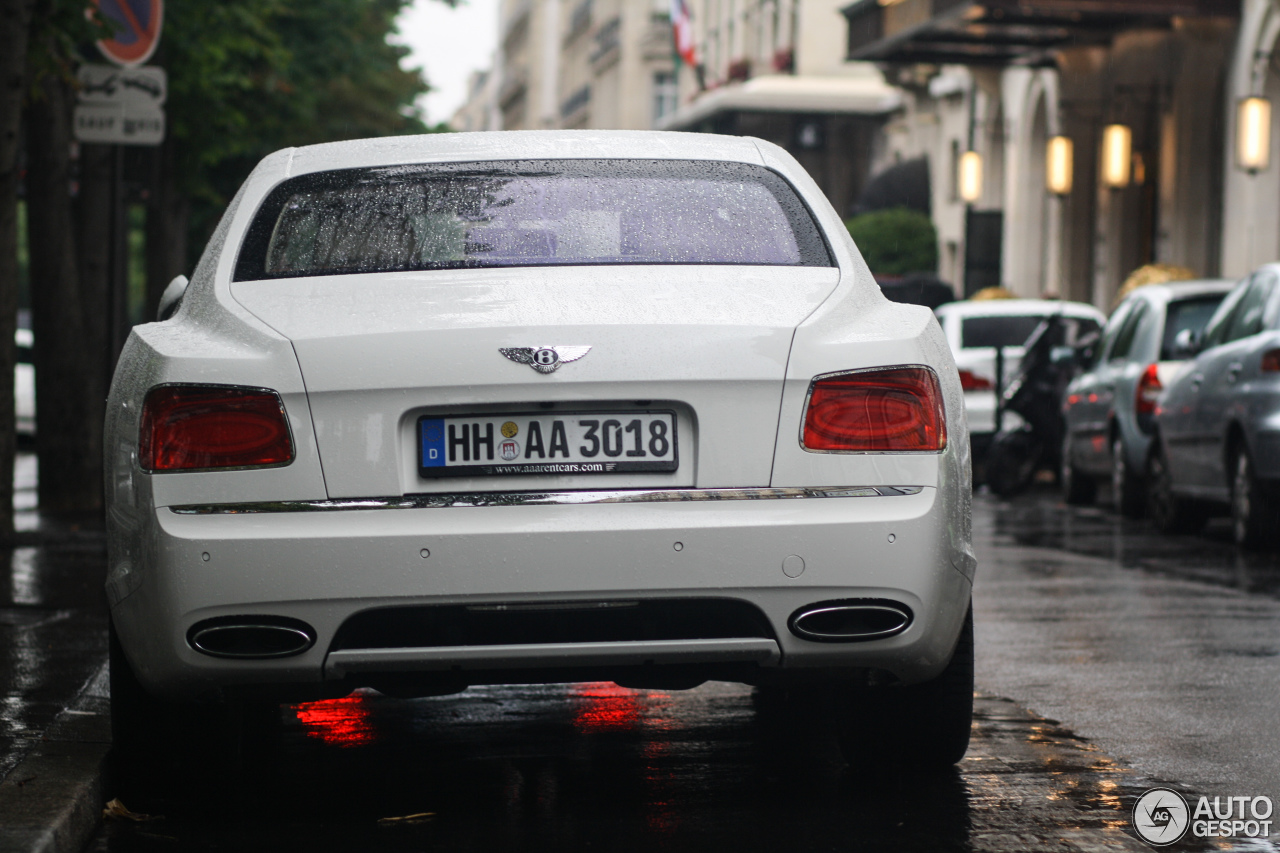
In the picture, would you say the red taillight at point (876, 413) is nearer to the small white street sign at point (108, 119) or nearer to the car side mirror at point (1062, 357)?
the small white street sign at point (108, 119)

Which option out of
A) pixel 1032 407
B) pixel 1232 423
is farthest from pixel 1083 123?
pixel 1232 423

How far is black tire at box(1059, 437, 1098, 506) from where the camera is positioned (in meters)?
17.5

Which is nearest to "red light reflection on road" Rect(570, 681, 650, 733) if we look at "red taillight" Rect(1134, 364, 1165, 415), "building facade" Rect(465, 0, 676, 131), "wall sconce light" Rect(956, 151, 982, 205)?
"red taillight" Rect(1134, 364, 1165, 415)

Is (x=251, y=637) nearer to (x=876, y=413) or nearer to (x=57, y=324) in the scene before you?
(x=876, y=413)

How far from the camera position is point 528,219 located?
17.9ft

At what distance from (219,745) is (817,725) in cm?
186

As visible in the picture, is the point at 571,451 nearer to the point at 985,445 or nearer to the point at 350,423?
the point at 350,423

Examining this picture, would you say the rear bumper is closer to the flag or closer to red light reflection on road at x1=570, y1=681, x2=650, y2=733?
red light reflection on road at x1=570, y1=681, x2=650, y2=733

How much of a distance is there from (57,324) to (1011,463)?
7.86m

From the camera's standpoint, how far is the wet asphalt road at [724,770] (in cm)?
499

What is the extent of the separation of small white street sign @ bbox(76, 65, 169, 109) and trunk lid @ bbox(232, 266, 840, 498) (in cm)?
827

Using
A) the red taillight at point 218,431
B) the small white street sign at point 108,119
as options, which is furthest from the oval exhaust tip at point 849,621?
the small white street sign at point 108,119

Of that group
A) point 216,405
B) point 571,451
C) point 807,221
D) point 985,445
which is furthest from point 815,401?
point 985,445

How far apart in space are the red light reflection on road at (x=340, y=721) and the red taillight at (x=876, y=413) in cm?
198
